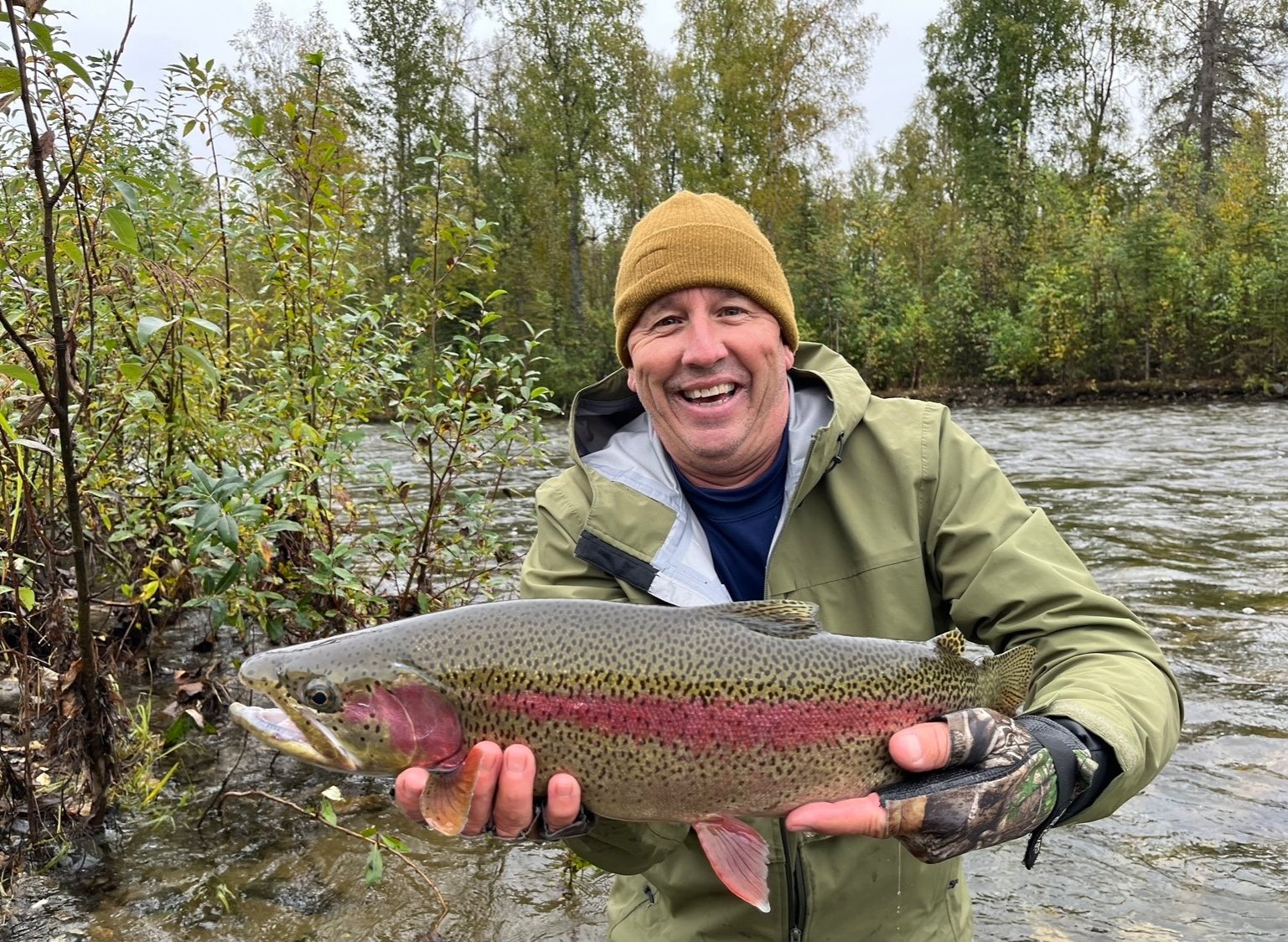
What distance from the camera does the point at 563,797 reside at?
6.45 ft

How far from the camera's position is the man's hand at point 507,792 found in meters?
1.95

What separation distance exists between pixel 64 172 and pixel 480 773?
8.15ft

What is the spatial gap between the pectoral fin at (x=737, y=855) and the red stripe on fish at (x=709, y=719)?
21 centimetres

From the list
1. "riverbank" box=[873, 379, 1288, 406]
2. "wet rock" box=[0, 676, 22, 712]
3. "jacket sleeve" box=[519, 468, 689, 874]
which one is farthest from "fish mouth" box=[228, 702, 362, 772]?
"riverbank" box=[873, 379, 1288, 406]

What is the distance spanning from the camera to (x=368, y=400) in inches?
199

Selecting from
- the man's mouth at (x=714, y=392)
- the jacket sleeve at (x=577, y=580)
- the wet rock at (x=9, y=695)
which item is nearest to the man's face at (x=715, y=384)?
the man's mouth at (x=714, y=392)

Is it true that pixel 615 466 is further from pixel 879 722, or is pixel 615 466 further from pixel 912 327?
pixel 912 327

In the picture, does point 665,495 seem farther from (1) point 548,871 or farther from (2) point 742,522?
(1) point 548,871

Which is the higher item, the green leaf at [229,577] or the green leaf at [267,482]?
the green leaf at [267,482]

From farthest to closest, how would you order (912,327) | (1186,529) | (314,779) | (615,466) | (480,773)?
(912,327) < (1186,529) < (314,779) < (615,466) < (480,773)

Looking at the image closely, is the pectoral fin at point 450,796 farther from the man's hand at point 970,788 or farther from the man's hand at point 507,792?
the man's hand at point 970,788

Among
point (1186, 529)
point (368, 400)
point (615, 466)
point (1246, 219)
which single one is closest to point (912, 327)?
point (1246, 219)

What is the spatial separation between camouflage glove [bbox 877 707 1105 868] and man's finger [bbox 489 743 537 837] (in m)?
0.74

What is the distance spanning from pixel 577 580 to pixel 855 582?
29.5 inches
